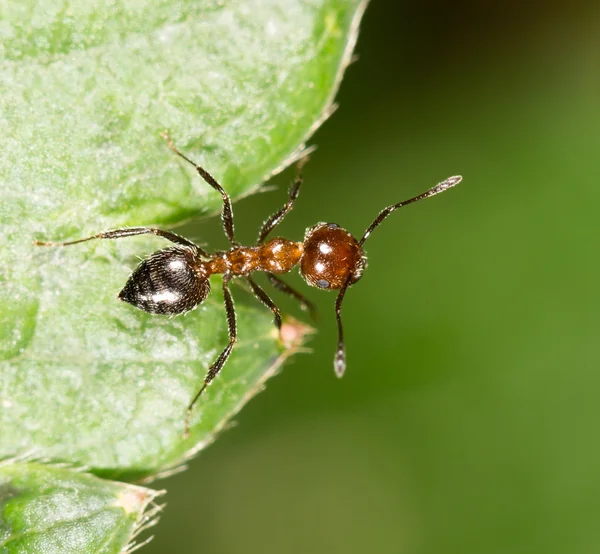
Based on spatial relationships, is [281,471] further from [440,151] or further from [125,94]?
[125,94]

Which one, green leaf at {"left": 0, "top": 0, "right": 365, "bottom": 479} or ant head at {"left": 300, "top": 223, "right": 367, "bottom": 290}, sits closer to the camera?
green leaf at {"left": 0, "top": 0, "right": 365, "bottom": 479}

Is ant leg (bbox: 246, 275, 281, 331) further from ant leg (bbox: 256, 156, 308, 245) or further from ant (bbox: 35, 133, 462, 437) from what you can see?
ant leg (bbox: 256, 156, 308, 245)

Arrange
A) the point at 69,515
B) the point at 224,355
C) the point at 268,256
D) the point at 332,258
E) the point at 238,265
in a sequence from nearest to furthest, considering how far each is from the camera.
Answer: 1. the point at 69,515
2. the point at 224,355
3. the point at 332,258
4. the point at 238,265
5. the point at 268,256

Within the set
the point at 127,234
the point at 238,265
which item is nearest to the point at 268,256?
the point at 238,265

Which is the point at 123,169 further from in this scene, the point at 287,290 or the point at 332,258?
the point at 287,290

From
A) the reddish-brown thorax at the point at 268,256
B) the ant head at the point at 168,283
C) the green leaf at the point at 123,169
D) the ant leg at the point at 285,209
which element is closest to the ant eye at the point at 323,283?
the reddish-brown thorax at the point at 268,256

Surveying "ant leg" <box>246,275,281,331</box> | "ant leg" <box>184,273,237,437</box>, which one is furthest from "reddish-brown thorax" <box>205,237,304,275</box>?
"ant leg" <box>184,273,237,437</box>

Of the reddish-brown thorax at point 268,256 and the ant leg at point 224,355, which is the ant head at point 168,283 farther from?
the reddish-brown thorax at point 268,256
